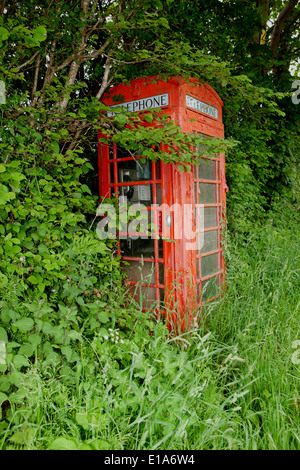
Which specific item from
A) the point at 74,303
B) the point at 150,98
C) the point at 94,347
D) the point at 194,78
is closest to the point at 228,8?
the point at 194,78

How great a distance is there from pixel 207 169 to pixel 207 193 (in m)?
0.25

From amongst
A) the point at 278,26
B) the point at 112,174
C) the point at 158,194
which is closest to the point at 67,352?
the point at 158,194

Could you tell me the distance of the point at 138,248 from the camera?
3.42m

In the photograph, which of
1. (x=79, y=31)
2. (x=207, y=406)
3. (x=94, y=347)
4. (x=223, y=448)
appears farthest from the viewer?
A: (x=79, y=31)

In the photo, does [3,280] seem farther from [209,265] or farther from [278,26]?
[278,26]

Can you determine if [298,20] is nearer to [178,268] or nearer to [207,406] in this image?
[178,268]

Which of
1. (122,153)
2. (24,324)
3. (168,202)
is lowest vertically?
(24,324)

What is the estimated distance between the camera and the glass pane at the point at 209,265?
3601 mm

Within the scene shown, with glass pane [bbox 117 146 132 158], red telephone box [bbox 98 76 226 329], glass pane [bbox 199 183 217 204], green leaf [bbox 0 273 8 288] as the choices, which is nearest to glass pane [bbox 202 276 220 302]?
red telephone box [bbox 98 76 226 329]

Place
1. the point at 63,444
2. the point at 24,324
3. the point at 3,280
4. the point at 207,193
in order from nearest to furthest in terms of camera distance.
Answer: the point at 63,444 → the point at 24,324 → the point at 3,280 → the point at 207,193

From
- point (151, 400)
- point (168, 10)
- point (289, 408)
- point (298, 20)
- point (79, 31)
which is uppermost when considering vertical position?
point (298, 20)

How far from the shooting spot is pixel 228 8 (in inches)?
183

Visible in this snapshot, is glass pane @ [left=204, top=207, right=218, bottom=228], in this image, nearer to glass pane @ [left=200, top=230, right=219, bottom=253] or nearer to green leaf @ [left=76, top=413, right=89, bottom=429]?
glass pane @ [left=200, top=230, right=219, bottom=253]

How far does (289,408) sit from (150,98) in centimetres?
263
